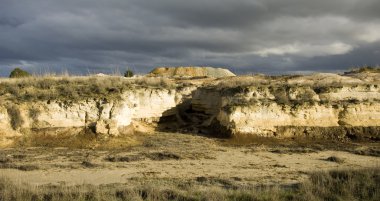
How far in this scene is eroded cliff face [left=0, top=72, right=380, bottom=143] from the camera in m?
19.9

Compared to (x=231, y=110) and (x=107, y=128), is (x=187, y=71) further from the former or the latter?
(x=107, y=128)

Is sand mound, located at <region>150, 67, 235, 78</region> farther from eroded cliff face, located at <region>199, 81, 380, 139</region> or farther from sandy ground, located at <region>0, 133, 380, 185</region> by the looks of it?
sandy ground, located at <region>0, 133, 380, 185</region>

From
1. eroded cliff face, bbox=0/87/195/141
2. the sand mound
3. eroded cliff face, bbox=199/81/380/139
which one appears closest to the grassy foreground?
eroded cliff face, bbox=0/87/195/141

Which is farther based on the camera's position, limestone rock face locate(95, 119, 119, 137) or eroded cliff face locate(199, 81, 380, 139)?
eroded cliff face locate(199, 81, 380, 139)

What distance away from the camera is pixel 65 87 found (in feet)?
69.7

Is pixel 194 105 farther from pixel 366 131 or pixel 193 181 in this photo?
pixel 193 181

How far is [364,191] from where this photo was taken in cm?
1047

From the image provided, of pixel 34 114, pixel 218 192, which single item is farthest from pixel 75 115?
pixel 218 192

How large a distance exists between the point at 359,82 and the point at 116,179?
15578mm

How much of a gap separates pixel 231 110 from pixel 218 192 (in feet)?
35.2

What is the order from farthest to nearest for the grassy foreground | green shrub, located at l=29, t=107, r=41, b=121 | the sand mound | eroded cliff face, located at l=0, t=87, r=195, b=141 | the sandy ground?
1. the sand mound
2. green shrub, located at l=29, t=107, r=41, b=121
3. eroded cliff face, located at l=0, t=87, r=195, b=141
4. the sandy ground
5. the grassy foreground

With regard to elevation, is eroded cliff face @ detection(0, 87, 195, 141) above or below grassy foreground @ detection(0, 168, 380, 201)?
above

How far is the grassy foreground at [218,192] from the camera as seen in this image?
10086 mm

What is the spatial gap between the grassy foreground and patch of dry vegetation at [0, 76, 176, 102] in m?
9.22
